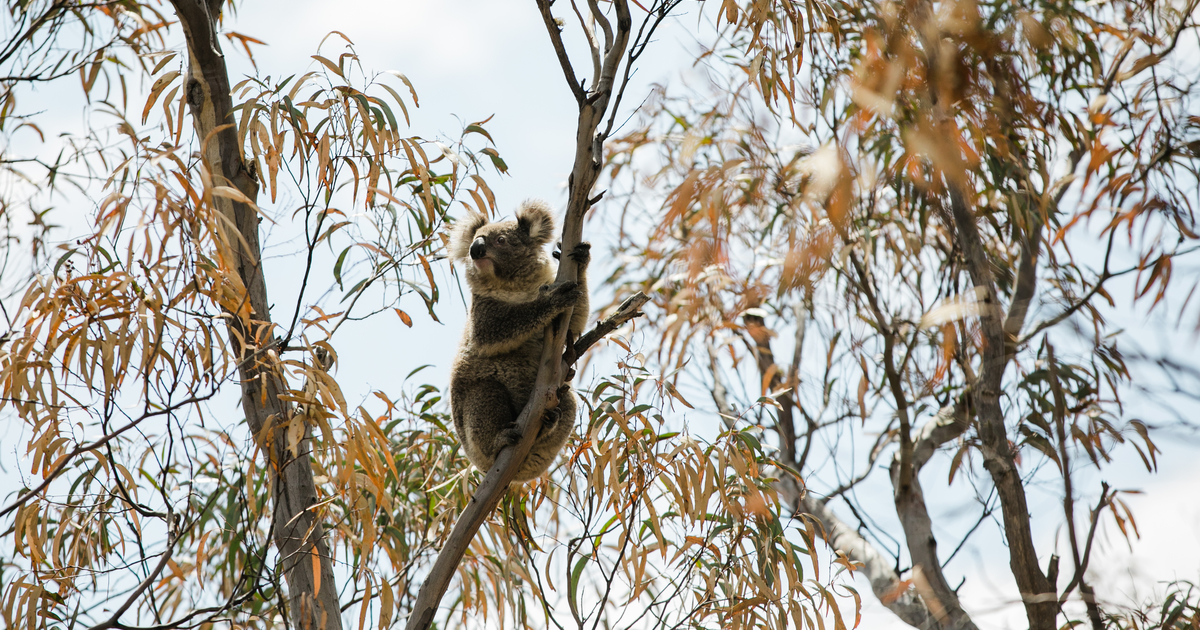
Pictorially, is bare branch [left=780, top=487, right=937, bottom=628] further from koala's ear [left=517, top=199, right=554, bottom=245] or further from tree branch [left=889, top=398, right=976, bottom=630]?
koala's ear [left=517, top=199, right=554, bottom=245]

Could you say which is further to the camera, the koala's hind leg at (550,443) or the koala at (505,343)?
the koala's hind leg at (550,443)

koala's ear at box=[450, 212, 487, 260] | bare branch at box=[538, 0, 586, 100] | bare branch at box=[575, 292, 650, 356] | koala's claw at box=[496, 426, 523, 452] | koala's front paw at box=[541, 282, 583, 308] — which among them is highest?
koala's ear at box=[450, 212, 487, 260]

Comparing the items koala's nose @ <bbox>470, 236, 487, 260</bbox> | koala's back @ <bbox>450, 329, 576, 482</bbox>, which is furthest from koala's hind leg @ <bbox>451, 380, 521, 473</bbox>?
koala's nose @ <bbox>470, 236, 487, 260</bbox>

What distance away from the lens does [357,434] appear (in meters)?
2.37

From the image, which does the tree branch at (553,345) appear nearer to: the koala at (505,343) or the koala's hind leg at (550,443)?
the koala at (505,343)

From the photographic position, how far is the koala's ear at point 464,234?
369 cm

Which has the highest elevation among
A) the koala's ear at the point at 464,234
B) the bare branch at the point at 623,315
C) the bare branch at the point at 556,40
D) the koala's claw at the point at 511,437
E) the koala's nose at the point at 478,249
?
the koala's ear at the point at 464,234

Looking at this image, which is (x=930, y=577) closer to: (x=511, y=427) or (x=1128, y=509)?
(x=1128, y=509)

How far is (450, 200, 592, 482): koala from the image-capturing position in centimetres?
303

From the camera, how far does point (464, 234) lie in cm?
372

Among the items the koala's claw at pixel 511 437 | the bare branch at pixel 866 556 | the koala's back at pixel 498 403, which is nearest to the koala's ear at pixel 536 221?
the koala's back at pixel 498 403

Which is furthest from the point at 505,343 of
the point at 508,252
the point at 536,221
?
the point at 536,221

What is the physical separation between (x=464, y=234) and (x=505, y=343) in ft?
2.64

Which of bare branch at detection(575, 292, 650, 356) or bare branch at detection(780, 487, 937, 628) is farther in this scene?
bare branch at detection(780, 487, 937, 628)
